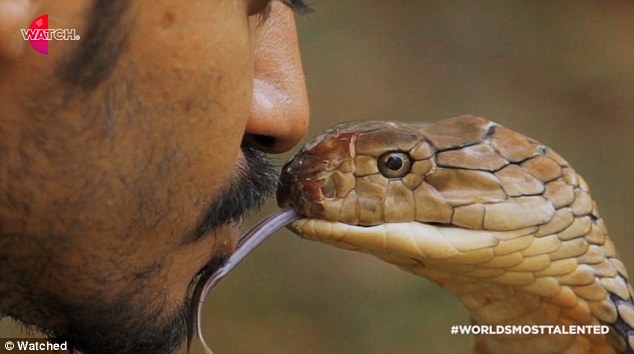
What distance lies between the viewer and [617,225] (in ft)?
8.95

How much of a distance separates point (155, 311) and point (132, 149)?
226 millimetres

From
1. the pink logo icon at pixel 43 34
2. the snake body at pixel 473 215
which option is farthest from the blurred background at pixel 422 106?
the pink logo icon at pixel 43 34

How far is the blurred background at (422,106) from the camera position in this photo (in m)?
2.43

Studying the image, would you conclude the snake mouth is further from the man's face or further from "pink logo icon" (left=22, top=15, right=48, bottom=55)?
"pink logo icon" (left=22, top=15, right=48, bottom=55)

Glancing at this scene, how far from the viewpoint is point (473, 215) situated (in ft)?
3.50

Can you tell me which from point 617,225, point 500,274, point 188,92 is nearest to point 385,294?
point 617,225

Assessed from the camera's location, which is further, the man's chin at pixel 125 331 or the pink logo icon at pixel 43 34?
the man's chin at pixel 125 331

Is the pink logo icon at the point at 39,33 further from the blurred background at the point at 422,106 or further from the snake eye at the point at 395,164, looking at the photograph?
the blurred background at the point at 422,106

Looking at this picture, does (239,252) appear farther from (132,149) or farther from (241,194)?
(132,149)

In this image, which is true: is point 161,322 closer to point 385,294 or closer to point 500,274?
point 500,274

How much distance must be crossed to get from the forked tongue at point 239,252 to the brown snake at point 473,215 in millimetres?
15

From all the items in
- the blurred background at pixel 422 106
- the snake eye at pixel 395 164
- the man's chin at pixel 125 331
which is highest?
the snake eye at pixel 395 164

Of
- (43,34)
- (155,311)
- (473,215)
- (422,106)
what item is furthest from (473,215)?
(422,106)

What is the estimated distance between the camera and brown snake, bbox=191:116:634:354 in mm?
1048
